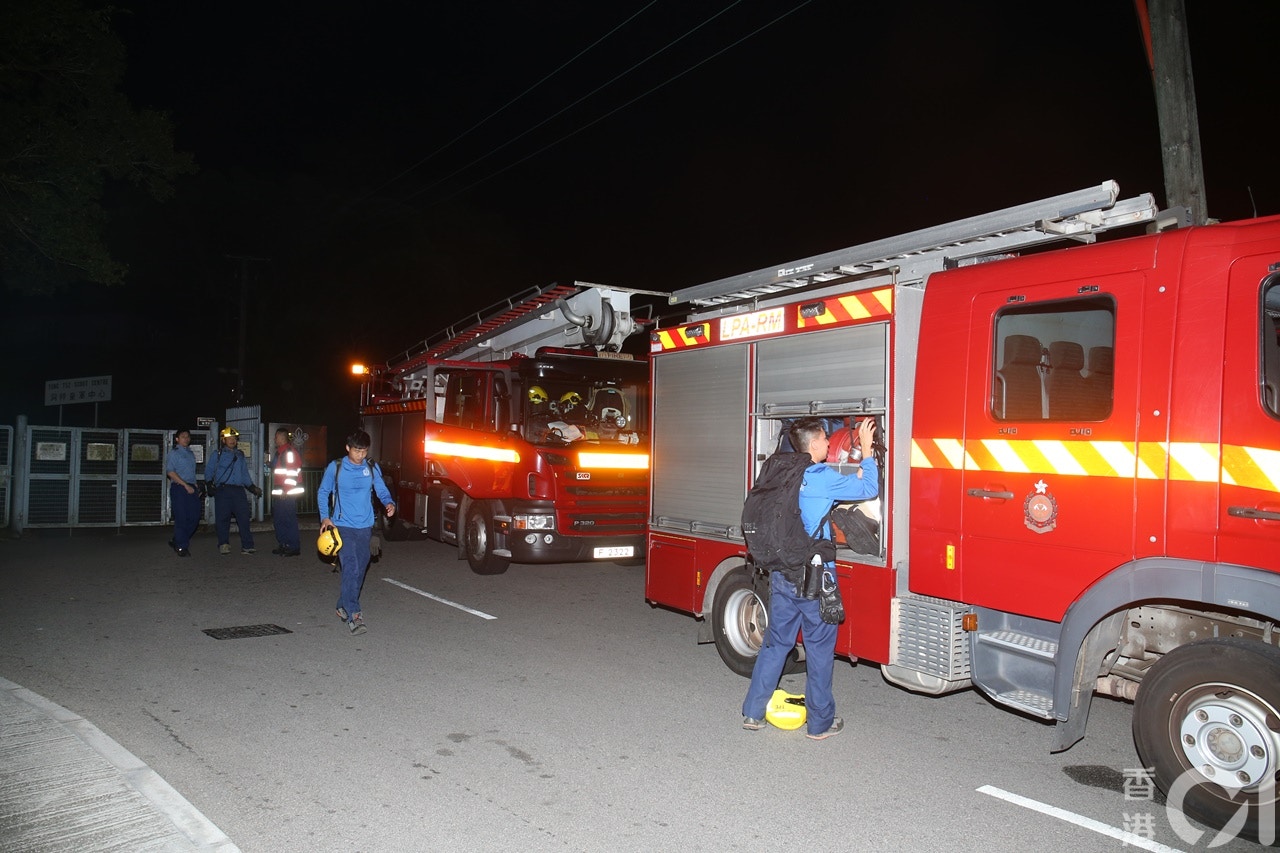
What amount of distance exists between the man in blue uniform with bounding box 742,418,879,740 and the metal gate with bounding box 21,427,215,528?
1420cm

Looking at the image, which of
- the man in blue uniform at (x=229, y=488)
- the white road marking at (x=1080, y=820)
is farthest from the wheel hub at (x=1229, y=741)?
the man in blue uniform at (x=229, y=488)

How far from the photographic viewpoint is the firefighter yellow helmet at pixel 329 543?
7777 mm

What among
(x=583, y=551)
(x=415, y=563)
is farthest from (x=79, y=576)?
(x=583, y=551)

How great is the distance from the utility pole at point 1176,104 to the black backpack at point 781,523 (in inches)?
Result: 189

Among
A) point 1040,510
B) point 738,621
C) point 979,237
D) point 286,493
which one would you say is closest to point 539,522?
point 738,621

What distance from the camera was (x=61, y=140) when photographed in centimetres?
1656

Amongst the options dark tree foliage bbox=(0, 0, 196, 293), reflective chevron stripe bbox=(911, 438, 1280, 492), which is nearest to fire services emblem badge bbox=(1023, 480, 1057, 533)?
reflective chevron stripe bbox=(911, 438, 1280, 492)

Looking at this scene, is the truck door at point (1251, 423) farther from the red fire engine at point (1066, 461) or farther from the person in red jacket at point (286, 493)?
the person in red jacket at point (286, 493)

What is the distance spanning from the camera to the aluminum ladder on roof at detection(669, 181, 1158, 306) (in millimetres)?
4762

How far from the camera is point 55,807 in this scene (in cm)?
399

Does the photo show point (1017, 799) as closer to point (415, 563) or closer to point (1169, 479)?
point (1169, 479)

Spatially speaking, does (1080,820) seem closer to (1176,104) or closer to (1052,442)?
(1052,442)

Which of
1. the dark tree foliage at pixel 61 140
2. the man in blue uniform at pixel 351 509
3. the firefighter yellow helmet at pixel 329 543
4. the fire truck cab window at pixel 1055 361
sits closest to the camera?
the fire truck cab window at pixel 1055 361

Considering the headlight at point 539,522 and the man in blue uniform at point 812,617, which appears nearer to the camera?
the man in blue uniform at point 812,617
